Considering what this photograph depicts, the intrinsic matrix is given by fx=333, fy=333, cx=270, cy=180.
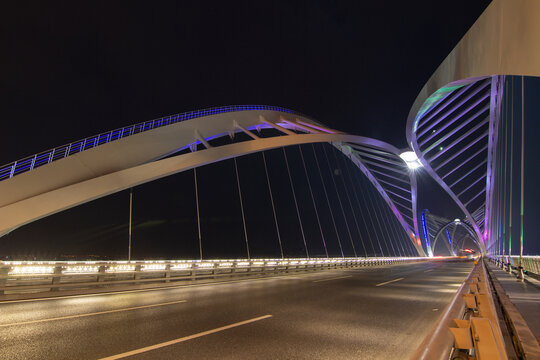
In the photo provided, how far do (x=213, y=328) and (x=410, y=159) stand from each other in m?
34.6

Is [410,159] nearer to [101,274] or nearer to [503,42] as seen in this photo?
[503,42]

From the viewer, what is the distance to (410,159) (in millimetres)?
35781

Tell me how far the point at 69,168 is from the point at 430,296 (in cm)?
1406

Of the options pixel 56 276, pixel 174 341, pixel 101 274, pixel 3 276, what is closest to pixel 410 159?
pixel 101 274

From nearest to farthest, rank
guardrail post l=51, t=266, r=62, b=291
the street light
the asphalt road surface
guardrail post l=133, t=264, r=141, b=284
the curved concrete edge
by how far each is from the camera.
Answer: the asphalt road surface, the curved concrete edge, guardrail post l=51, t=266, r=62, b=291, guardrail post l=133, t=264, r=141, b=284, the street light

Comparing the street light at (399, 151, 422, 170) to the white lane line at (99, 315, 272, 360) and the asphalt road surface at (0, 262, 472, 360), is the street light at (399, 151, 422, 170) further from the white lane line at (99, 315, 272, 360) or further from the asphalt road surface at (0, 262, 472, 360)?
the white lane line at (99, 315, 272, 360)

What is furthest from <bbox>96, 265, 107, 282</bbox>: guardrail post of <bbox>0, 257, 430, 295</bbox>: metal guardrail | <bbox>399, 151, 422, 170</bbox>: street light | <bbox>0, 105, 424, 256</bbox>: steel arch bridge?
<bbox>399, 151, 422, 170</bbox>: street light

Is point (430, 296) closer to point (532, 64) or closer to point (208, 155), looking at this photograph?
point (532, 64)

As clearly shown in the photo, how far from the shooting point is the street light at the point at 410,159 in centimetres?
3365

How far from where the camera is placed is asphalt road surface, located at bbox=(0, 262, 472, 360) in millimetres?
4152

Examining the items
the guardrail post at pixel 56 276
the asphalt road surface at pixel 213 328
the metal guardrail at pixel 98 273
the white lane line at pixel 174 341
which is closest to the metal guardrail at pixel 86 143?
the metal guardrail at pixel 98 273

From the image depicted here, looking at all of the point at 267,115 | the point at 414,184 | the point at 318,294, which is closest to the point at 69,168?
the point at 318,294

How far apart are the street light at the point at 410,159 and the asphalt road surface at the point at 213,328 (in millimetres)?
27201

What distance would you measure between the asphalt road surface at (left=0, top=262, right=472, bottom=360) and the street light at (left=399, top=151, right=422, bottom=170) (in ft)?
89.2
